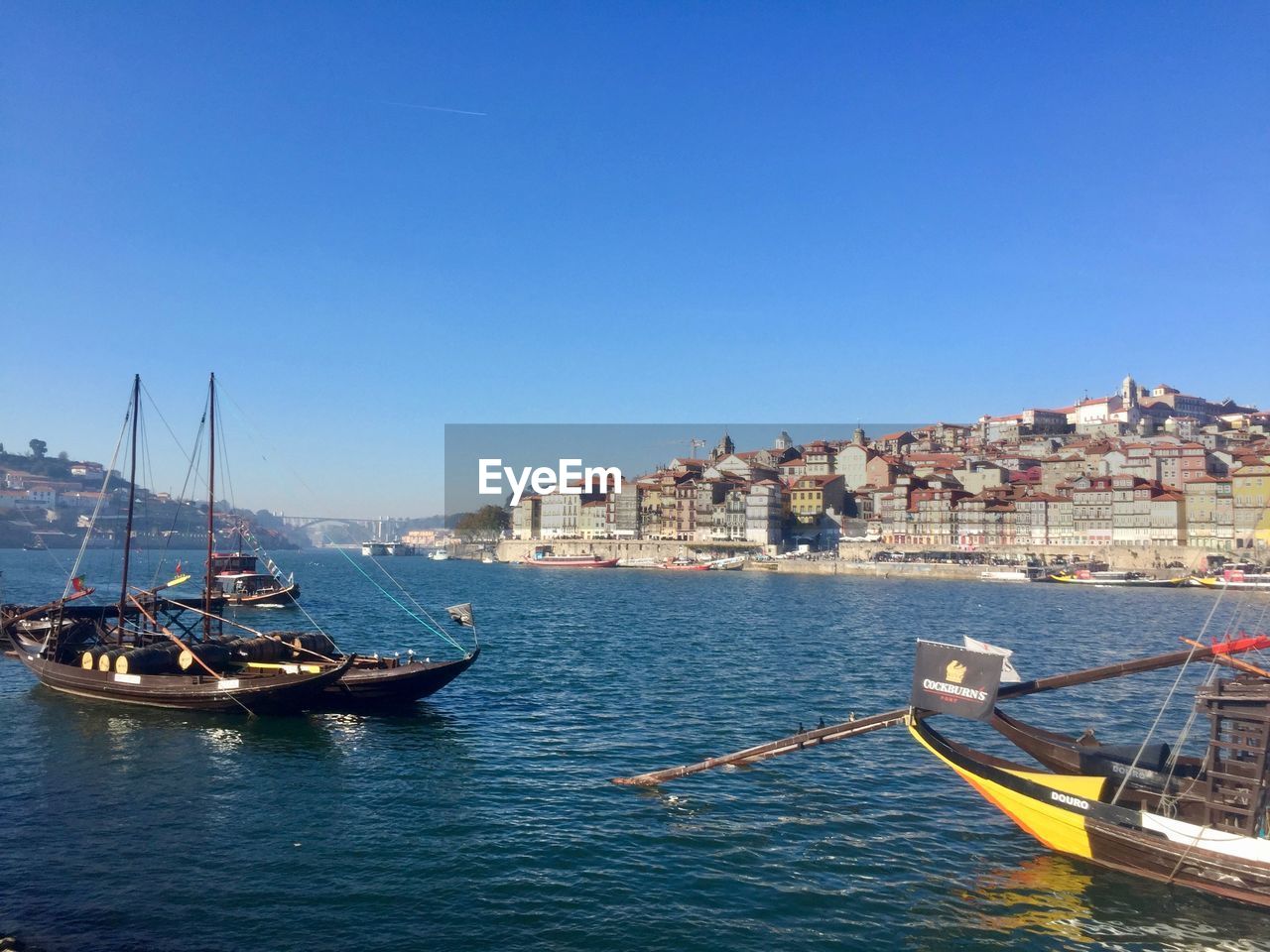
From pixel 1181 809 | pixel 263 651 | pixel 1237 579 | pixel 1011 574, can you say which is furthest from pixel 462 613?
pixel 1011 574

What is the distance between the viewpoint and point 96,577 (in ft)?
376

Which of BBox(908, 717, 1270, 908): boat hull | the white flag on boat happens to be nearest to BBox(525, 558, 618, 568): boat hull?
the white flag on boat

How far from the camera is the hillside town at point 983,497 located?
128375mm

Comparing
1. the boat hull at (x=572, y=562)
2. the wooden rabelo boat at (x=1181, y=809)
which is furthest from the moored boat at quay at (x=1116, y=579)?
the wooden rabelo boat at (x=1181, y=809)

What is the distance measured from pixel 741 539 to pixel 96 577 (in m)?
103

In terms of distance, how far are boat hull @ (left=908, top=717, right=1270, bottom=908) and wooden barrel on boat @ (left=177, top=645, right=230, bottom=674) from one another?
81.9 ft

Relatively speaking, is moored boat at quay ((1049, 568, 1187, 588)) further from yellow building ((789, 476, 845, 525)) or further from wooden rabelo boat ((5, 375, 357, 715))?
wooden rabelo boat ((5, 375, 357, 715))

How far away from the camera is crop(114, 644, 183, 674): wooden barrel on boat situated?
31266mm

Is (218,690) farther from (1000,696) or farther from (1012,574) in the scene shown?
(1012,574)

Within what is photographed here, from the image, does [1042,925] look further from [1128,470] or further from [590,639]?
[1128,470]

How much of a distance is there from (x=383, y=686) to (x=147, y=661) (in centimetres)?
912

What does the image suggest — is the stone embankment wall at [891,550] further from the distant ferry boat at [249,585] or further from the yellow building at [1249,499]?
the distant ferry boat at [249,585]

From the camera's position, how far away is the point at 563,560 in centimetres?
17575

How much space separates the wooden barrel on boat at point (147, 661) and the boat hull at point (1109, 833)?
26928 mm
